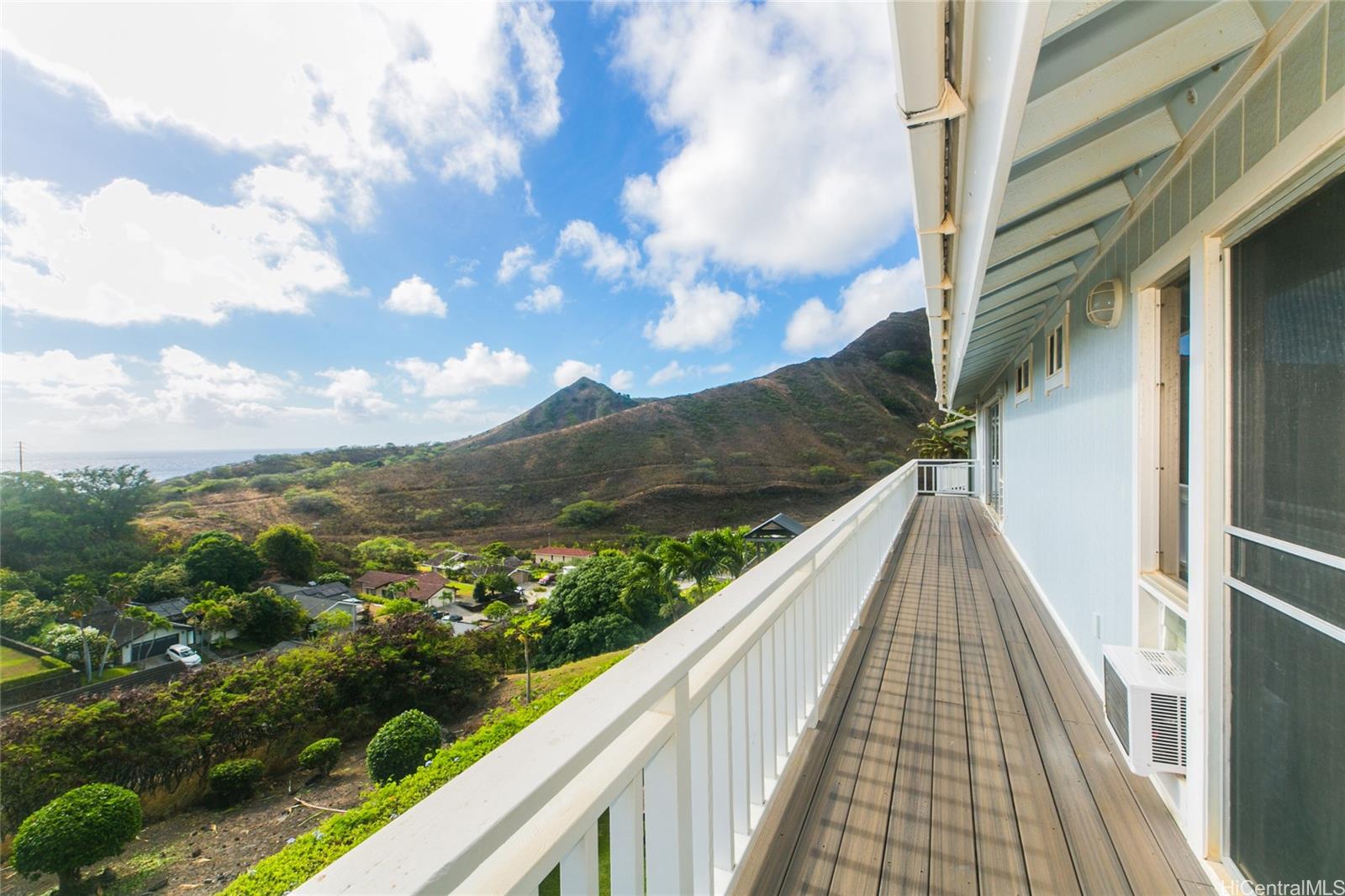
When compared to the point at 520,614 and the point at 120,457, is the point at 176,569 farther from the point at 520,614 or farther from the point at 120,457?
the point at 520,614

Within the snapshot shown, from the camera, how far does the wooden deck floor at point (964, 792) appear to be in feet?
4.86

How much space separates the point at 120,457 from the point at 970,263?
61.6m

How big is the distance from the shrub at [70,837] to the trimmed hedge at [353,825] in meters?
→ 3.04

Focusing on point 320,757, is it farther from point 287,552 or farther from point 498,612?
point 287,552

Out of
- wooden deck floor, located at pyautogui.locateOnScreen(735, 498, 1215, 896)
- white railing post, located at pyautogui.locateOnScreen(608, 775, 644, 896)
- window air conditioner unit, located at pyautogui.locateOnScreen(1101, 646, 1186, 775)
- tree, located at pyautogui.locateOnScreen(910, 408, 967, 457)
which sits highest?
tree, located at pyautogui.locateOnScreen(910, 408, 967, 457)

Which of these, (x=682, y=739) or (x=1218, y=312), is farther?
(x=1218, y=312)

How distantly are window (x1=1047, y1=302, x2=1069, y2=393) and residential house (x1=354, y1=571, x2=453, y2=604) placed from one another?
36381 millimetres

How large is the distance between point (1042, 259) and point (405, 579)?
3987 cm

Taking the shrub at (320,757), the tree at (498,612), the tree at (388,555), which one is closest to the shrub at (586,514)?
the tree at (388,555)

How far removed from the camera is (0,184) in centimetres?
3747

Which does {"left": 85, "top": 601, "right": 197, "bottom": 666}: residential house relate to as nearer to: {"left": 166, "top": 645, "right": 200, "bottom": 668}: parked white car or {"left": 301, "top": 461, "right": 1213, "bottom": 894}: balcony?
{"left": 166, "top": 645, "right": 200, "bottom": 668}: parked white car

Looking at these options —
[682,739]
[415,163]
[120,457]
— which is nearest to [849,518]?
[682,739]

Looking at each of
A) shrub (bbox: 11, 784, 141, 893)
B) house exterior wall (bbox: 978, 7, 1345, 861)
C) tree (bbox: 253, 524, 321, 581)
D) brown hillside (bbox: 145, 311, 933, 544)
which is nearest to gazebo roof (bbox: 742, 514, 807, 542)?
brown hillside (bbox: 145, 311, 933, 544)

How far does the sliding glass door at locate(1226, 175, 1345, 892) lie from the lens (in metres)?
1.08
